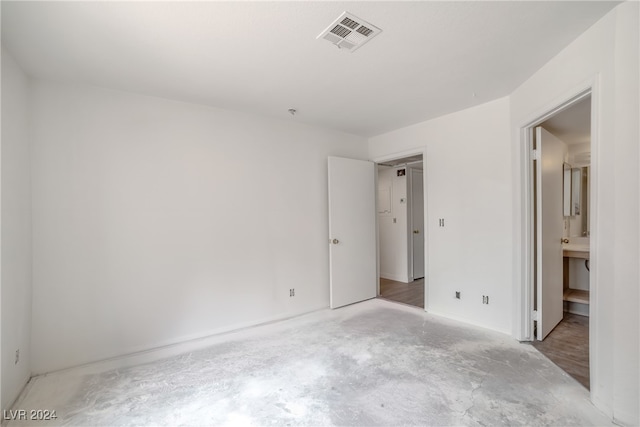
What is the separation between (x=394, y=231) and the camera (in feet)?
17.9

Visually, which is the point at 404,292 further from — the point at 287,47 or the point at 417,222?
the point at 287,47

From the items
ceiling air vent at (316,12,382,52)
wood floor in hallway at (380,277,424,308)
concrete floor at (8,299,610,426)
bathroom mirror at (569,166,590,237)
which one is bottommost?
wood floor in hallway at (380,277,424,308)

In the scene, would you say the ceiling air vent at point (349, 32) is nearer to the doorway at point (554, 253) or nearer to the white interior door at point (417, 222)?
the doorway at point (554, 253)

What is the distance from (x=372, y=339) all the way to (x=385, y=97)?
97.1 inches

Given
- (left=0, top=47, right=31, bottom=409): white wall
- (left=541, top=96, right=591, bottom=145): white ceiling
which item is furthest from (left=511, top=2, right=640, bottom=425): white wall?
(left=0, top=47, right=31, bottom=409): white wall

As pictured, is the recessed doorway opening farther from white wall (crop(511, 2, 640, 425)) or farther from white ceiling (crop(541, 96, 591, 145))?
white wall (crop(511, 2, 640, 425))

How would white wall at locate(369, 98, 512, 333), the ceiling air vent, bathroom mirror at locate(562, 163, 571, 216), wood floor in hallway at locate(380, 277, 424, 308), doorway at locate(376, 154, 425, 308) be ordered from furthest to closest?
doorway at locate(376, 154, 425, 308) < wood floor in hallway at locate(380, 277, 424, 308) < bathroom mirror at locate(562, 163, 571, 216) < white wall at locate(369, 98, 512, 333) < the ceiling air vent

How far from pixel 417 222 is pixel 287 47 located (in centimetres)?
430

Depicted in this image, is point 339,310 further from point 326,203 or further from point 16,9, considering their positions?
point 16,9

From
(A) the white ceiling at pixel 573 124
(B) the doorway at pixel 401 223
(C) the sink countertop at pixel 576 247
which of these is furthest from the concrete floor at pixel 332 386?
(B) the doorway at pixel 401 223

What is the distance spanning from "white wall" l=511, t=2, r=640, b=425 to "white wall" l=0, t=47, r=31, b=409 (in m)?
3.76

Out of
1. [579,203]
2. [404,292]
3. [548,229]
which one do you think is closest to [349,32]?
[548,229]

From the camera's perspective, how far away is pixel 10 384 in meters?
1.91

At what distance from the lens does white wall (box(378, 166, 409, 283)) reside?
528cm
